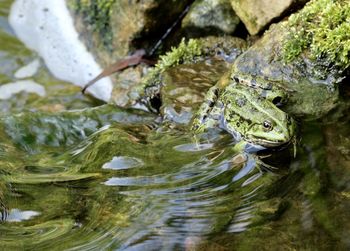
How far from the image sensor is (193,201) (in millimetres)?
3262

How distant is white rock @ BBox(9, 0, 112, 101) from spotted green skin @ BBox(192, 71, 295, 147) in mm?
2275

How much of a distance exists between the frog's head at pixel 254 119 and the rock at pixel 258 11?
81cm

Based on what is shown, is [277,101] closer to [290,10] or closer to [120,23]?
[290,10]

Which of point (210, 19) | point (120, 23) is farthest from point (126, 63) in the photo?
point (210, 19)

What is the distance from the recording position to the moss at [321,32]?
4.00 m

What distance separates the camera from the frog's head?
3.66 m

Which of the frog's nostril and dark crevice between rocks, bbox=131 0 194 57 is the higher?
dark crevice between rocks, bbox=131 0 194 57

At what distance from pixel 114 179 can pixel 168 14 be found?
2.70m

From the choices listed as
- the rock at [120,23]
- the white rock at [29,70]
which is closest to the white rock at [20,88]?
the white rock at [29,70]

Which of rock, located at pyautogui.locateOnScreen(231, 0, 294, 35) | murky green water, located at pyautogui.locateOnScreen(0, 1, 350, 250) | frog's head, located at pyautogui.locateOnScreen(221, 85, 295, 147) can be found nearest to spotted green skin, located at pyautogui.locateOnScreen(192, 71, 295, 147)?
frog's head, located at pyautogui.locateOnScreen(221, 85, 295, 147)

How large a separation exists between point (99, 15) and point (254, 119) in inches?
128

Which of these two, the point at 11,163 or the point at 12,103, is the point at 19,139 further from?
the point at 12,103

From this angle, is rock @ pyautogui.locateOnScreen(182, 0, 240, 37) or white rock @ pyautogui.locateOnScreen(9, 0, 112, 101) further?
white rock @ pyautogui.locateOnScreen(9, 0, 112, 101)

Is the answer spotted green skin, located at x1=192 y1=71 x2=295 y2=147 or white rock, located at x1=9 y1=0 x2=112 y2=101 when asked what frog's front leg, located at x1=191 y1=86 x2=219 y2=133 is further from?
white rock, located at x1=9 y1=0 x2=112 y2=101
